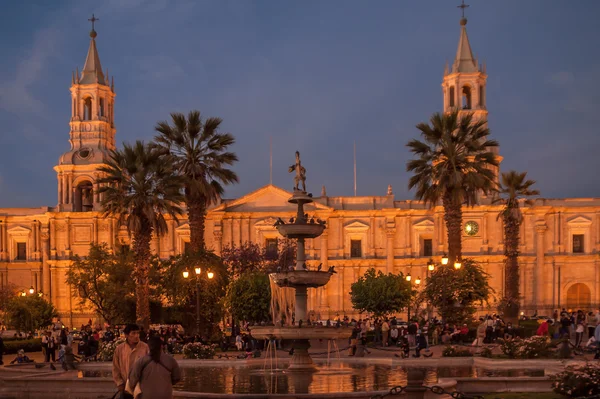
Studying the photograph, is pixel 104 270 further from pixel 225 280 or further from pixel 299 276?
pixel 299 276

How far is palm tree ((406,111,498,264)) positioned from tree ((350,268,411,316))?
33.2 ft

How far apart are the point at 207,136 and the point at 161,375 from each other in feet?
102

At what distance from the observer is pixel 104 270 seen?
1943 inches

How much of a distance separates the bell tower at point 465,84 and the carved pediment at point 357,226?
33.6 feet

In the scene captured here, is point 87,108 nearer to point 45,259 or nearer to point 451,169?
point 45,259

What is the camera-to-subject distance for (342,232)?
6688 centimetres

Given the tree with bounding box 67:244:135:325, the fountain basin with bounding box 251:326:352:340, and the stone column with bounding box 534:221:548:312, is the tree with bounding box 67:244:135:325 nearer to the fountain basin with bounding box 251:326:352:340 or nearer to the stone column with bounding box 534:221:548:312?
the fountain basin with bounding box 251:326:352:340

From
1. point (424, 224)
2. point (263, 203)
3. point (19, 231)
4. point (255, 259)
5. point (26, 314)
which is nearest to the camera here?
point (26, 314)

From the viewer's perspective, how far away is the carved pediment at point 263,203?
6700cm

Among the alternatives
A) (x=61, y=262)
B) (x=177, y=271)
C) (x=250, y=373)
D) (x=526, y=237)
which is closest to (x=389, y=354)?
(x=250, y=373)

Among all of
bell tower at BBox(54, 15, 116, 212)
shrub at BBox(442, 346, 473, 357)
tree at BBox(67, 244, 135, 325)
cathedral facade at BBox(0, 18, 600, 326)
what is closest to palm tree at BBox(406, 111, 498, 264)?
shrub at BBox(442, 346, 473, 357)

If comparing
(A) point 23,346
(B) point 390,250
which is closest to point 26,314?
(A) point 23,346

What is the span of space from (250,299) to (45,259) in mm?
29292

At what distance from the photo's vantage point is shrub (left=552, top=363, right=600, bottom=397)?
15.7 meters
